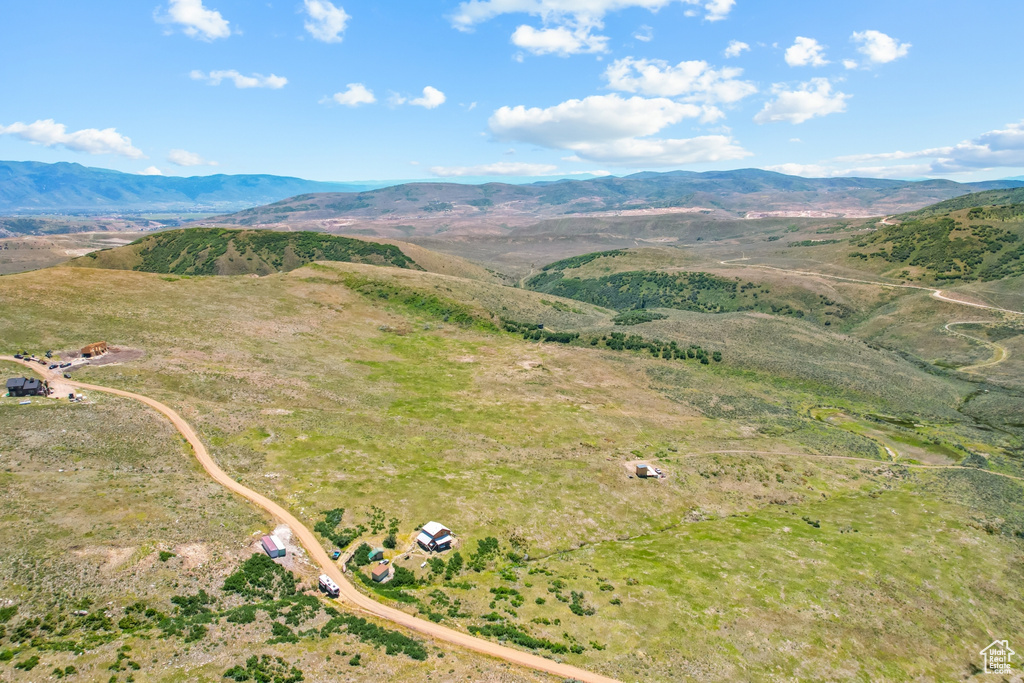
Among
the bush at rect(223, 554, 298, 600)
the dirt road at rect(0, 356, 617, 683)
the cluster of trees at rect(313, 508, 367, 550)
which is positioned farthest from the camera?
the cluster of trees at rect(313, 508, 367, 550)

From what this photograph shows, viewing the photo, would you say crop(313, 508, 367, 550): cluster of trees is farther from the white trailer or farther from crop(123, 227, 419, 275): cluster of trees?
crop(123, 227, 419, 275): cluster of trees

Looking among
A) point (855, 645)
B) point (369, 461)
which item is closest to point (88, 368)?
point (369, 461)

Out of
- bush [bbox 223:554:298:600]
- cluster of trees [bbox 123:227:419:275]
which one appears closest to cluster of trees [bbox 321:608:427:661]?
bush [bbox 223:554:298:600]

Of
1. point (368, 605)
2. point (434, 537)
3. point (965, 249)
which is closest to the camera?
point (368, 605)

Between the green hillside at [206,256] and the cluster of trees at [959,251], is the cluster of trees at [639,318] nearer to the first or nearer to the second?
the cluster of trees at [959,251]

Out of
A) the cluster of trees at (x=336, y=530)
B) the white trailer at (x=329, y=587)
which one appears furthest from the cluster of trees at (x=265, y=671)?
the cluster of trees at (x=336, y=530)

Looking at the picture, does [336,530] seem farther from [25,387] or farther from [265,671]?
[25,387]

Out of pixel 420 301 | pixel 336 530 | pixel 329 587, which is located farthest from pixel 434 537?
pixel 420 301
